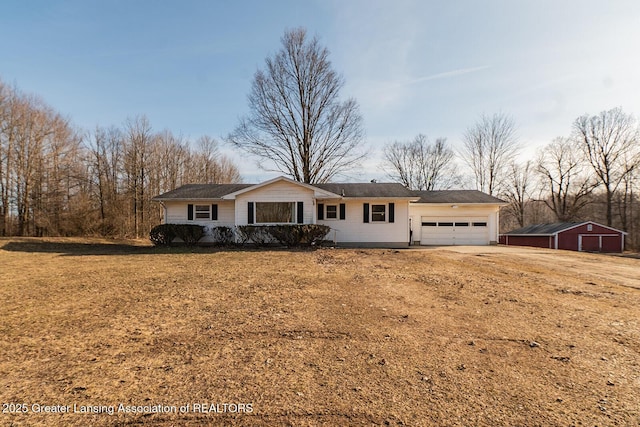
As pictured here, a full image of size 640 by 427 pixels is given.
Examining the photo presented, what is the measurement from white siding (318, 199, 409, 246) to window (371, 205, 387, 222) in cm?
20

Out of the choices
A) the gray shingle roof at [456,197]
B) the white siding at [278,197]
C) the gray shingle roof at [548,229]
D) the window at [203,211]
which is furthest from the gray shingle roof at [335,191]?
the gray shingle roof at [548,229]

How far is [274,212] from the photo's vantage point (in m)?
15.3

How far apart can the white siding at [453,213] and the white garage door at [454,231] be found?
7.4 inches

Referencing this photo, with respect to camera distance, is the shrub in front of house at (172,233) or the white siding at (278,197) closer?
the white siding at (278,197)

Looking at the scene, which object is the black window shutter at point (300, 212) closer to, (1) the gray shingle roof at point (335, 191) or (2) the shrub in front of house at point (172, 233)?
(1) the gray shingle roof at point (335, 191)

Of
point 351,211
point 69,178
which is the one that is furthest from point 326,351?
point 69,178

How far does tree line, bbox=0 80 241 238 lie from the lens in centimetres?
2094

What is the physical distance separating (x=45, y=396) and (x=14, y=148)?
27.3 meters

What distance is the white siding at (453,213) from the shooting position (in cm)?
1852

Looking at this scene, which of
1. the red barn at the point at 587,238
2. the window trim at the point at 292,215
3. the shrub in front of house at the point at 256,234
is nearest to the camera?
the shrub in front of house at the point at 256,234

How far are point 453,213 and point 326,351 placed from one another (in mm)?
17477

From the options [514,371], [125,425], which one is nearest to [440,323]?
[514,371]

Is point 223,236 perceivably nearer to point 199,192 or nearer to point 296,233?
point 199,192

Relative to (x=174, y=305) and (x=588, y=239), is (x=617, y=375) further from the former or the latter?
(x=588, y=239)
